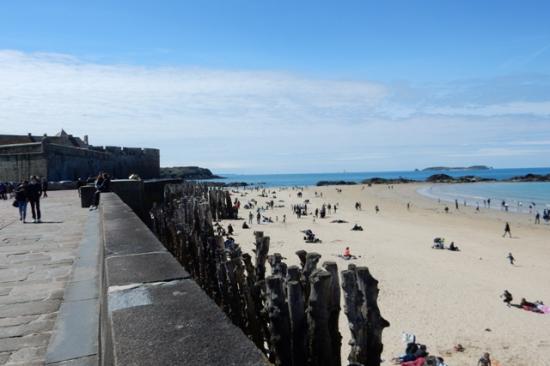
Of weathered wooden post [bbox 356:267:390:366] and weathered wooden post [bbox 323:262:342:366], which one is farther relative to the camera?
weathered wooden post [bbox 356:267:390:366]

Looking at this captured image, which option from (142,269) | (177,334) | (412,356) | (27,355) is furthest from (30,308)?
(412,356)

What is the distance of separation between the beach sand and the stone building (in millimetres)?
8903

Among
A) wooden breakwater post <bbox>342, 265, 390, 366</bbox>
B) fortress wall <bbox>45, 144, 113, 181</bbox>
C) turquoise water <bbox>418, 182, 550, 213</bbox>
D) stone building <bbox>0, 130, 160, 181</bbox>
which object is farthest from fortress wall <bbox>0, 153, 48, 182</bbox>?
turquoise water <bbox>418, 182, 550, 213</bbox>

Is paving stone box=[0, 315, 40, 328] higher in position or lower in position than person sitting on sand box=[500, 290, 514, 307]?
higher

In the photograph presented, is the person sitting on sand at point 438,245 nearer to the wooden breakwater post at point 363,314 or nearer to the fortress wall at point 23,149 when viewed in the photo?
the wooden breakwater post at point 363,314

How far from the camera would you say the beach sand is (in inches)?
403

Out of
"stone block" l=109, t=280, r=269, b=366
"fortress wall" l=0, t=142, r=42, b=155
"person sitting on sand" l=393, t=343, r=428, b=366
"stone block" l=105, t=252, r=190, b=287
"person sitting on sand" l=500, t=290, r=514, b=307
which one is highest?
"fortress wall" l=0, t=142, r=42, b=155

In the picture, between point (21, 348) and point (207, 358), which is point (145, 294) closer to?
point (207, 358)

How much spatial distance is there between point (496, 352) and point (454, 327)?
1.45 m

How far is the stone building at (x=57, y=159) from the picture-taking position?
23.4 m

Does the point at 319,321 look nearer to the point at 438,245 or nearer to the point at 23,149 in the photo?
the point at 438,245

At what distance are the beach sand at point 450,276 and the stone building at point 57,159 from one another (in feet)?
29.2

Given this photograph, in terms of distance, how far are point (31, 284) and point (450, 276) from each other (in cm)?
1460

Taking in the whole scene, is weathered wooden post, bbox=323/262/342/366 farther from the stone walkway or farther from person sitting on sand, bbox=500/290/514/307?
person sitting on sand, bbox=500/290/514/307
